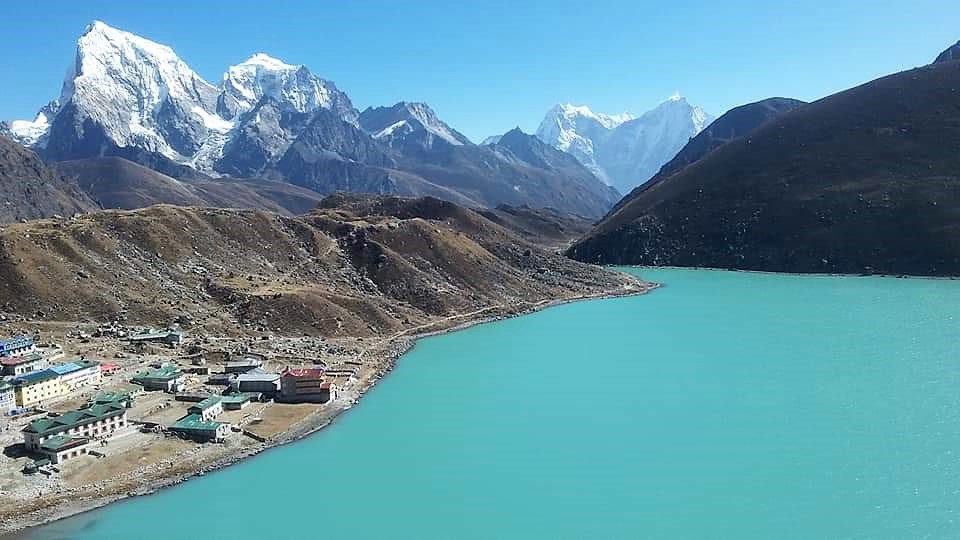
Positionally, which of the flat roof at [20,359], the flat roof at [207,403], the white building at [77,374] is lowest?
the flat roof at [207,403]

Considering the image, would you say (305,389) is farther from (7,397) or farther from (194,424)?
(7,397)

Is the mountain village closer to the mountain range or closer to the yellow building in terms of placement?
the yellow building

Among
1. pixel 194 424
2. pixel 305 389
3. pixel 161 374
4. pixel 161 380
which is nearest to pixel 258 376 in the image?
pixel 305 389

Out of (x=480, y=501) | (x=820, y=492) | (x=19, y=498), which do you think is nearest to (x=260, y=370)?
(x=19, y=498)

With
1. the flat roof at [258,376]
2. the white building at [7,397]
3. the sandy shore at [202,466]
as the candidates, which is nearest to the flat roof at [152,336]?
the flat roof at [258,376]

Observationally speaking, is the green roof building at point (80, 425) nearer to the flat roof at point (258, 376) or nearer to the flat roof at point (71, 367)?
the flat roof at point (71, 367)

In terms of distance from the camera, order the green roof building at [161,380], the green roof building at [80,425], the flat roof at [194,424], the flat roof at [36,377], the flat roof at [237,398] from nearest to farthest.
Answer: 1. the green roof building at [80,425]
2. the flat roof at [194,424]
3. the flat roof at [36,377]
4. the flat roof at [237,398]
5. the green roof building at [161,380]

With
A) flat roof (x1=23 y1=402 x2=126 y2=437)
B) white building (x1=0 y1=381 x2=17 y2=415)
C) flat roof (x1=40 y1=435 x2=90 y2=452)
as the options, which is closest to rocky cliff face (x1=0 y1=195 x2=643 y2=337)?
white building (x1=0 y1=381 x2=17 y2=415)

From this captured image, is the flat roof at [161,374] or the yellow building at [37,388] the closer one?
the yellow building at [37,388]

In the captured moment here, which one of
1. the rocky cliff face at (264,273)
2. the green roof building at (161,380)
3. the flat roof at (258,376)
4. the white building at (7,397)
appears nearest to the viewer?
the white building at (7,397)
